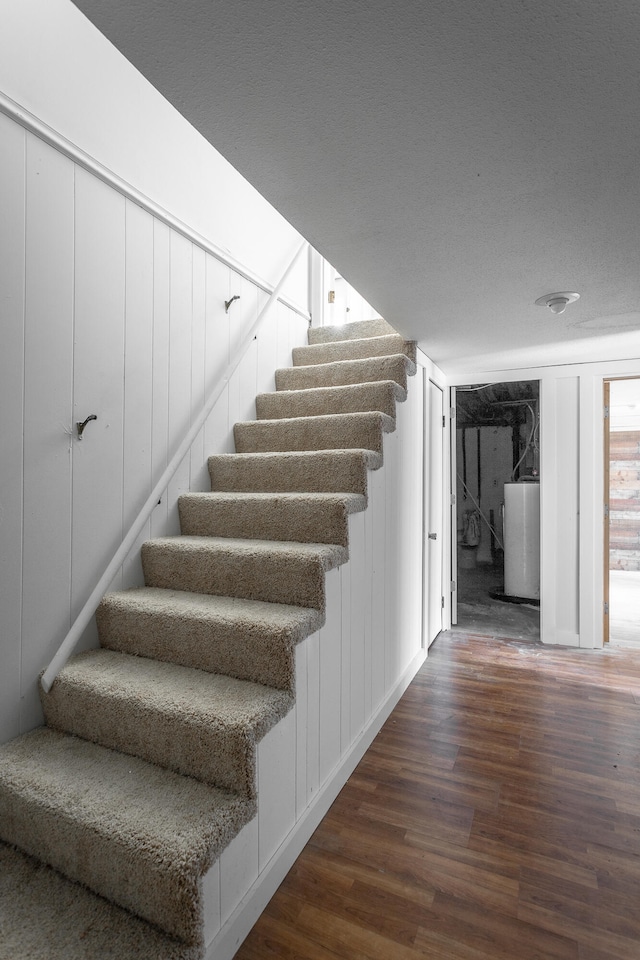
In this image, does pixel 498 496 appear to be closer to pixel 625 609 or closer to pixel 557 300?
pixel 625 609

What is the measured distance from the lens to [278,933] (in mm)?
1339

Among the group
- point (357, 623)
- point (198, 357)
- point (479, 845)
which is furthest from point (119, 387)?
point (479, 845)

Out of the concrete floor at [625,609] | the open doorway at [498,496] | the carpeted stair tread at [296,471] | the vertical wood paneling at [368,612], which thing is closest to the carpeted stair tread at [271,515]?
the carpeted stair tread at [296,471]

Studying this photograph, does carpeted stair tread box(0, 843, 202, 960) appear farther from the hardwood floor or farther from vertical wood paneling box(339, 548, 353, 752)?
vertical wood paneling box(339, 548, 353, 752)

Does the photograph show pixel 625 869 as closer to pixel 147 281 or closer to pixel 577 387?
pixel 147 281

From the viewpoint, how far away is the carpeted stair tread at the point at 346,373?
2.72 m

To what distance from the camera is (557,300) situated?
7.49 feet

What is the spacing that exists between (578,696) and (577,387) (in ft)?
6.71

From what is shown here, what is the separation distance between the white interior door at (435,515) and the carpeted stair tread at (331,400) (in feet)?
3.05

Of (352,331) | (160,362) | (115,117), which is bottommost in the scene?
(160,362)

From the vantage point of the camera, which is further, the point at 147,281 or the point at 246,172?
the point at 147,281

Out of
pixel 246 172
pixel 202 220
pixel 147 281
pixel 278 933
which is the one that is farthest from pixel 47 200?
pixel 278 933

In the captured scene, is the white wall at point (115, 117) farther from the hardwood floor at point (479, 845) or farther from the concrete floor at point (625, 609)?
the concrete floor at point (625, 609)

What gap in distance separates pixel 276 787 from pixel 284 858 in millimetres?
247
